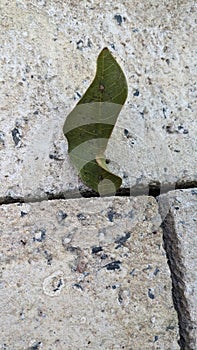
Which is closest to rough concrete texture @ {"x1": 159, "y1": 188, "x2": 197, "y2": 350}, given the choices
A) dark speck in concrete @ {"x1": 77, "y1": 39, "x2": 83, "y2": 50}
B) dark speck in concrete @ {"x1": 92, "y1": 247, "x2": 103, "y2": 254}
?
dark speck in concrete @ {"x1": 92, "y1": 247, "x2": 103, "y2": 254}

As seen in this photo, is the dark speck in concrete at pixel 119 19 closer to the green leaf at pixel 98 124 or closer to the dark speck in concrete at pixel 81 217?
the green leaf at pixel 98 124

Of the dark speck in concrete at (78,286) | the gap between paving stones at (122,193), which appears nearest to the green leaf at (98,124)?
the gap between paving stones at (122,193)

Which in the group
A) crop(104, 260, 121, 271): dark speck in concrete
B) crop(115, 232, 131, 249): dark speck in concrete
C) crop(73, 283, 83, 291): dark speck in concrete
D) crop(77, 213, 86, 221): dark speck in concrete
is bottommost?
crop(73, 283, 83, 291): dark speck in concrete

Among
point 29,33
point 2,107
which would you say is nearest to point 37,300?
point 2,107

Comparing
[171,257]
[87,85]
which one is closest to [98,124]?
[87,85]

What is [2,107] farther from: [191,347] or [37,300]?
[191,347]

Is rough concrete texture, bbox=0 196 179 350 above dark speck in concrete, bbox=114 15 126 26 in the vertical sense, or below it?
below

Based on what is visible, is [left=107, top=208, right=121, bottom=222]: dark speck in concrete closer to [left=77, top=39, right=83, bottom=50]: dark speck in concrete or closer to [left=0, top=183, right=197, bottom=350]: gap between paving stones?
[left=0, top=183, right=197, bottom=350]: gap between paving stones

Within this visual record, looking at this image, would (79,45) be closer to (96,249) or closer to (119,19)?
(119,19)
